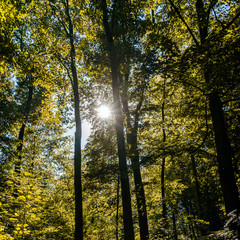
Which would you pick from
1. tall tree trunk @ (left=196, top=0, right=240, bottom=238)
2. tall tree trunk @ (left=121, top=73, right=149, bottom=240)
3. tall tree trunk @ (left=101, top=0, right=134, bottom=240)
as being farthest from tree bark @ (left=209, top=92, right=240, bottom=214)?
tall tree trunk @ (left=101, top=0, right=134, bottom=240)

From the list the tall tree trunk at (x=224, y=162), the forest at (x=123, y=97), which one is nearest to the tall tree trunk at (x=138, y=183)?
the forest at (x=123, y=97)

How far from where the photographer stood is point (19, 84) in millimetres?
16922

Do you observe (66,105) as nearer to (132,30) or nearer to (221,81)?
(132,30)

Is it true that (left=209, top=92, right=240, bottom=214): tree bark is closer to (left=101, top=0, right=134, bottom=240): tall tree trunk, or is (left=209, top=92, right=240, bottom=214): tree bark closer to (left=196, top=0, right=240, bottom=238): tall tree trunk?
(left=196, top=0, right=240, bottom=238): tall tree trunk

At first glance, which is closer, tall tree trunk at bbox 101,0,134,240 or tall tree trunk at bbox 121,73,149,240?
tall tree trunk at bbox 101,0,134,240

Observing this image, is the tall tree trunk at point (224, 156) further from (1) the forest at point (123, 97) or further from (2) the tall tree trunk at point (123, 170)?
(2) the tall tree trunk at point (123, 170)

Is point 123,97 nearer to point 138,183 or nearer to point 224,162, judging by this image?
point 138,183

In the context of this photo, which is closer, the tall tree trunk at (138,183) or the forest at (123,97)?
the forest at (123,97)

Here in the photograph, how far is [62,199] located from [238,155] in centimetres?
925

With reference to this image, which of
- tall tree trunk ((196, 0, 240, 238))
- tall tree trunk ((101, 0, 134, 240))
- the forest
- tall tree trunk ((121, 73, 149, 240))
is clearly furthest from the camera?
tall tree trunk ((121, 73, 149, 240))

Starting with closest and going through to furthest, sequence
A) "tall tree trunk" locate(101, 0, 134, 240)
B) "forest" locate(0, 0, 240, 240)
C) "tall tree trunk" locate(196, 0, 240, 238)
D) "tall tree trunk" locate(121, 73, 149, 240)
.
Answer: "forest" locate(0, 0, 240, 240), "tall tree trunk" locate(196, 0, 240, 238), "tall tree trunk" locate(101, 0, 134, 240), "tall tree trunk" locate(121, 73, 149, 240)

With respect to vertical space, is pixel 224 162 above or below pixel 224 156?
below

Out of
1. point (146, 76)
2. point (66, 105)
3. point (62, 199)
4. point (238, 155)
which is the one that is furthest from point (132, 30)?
point (62, 199)

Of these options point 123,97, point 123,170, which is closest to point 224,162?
point 123,170
